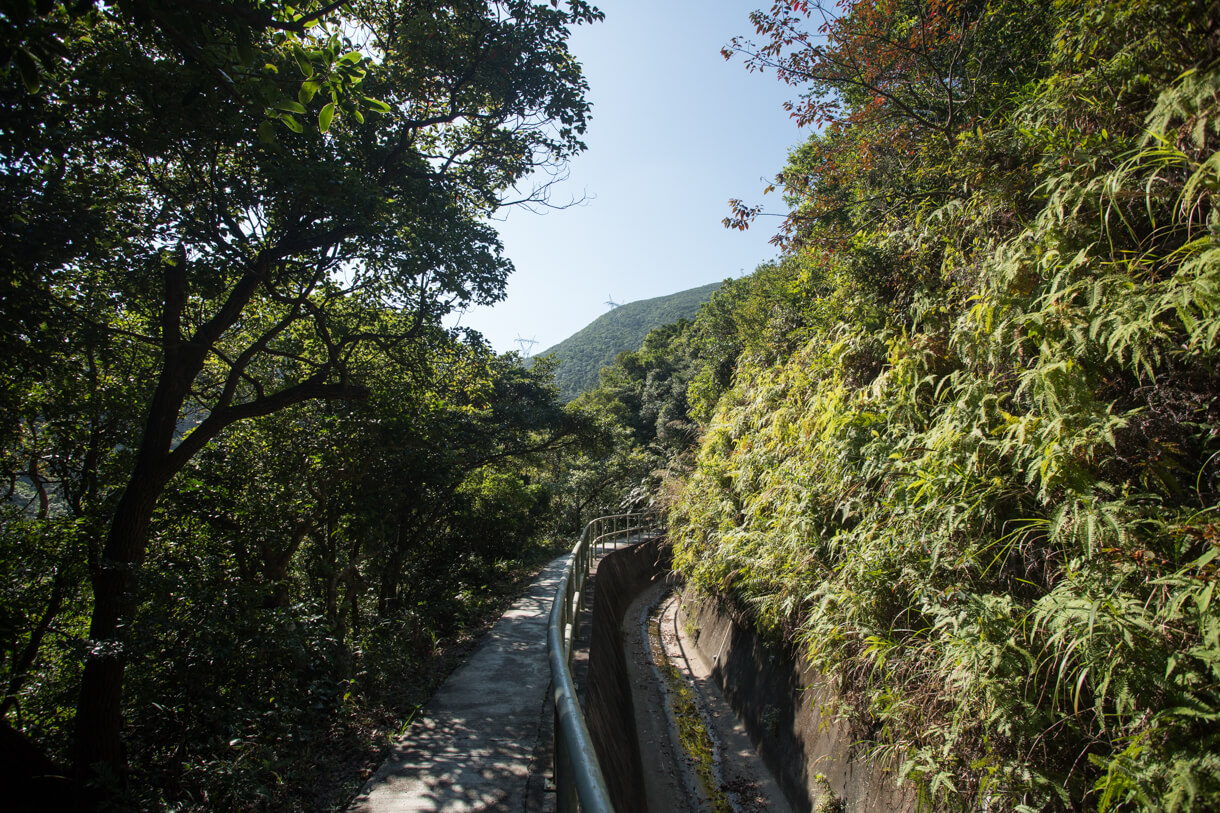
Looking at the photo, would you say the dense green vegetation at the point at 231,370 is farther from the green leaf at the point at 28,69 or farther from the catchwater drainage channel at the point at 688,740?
the catchwater drainage channel at the point at 688,740

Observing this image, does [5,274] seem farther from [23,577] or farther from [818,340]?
[818,340]

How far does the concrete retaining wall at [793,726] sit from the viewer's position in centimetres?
478

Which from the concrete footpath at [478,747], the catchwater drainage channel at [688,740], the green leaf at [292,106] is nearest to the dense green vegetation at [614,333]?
the catchwater drainage channel at [688,740]

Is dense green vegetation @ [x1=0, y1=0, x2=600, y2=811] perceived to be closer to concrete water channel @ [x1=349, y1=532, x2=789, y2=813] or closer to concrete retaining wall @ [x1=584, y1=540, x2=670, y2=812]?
concrete water channel @ [x1=349, y1=532, x2=789, y2=813]

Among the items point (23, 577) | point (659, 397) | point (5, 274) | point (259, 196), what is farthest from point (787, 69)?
Result: point (659, 397)

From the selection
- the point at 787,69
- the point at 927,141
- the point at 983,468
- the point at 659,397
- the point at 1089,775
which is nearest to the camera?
the point at 1089,775

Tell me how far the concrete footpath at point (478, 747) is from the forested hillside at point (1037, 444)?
2.66 meters

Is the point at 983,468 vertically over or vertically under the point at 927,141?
under

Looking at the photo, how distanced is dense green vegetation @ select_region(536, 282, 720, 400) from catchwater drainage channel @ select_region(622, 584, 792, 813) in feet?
271

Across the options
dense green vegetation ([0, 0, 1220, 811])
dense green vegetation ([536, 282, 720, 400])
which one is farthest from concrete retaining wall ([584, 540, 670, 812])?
dense green vegetation ([536, 282, 720, 400])

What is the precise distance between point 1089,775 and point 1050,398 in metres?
2.13

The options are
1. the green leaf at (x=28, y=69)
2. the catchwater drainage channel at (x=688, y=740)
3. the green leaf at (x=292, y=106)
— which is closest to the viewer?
the green leaf at (x=28, y=69)

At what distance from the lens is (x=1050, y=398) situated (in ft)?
11.5

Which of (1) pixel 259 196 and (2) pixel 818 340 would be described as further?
(2) pixel 818 340
